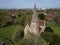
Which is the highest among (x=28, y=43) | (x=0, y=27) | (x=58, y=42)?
(x=28, y=43)

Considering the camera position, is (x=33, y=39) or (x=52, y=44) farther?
(x=52, y=44)

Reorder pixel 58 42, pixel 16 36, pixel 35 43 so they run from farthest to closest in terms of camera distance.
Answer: pixel 16 36 → pixel 58 42 → pixel 35 43

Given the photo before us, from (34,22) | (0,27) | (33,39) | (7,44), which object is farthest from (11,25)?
(33,39)

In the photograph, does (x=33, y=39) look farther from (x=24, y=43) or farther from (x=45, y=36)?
(x=45, y=36)

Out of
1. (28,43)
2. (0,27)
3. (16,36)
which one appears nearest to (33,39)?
(28,43)

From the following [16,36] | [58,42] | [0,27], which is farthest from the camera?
[0,27]

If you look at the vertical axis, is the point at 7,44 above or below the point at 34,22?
below

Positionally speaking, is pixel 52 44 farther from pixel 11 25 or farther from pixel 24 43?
pixel 11 25

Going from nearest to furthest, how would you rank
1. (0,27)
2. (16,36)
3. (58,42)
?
(58,42) < (16,36) < (0,27)

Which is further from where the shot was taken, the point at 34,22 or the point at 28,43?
the point at 34,22
